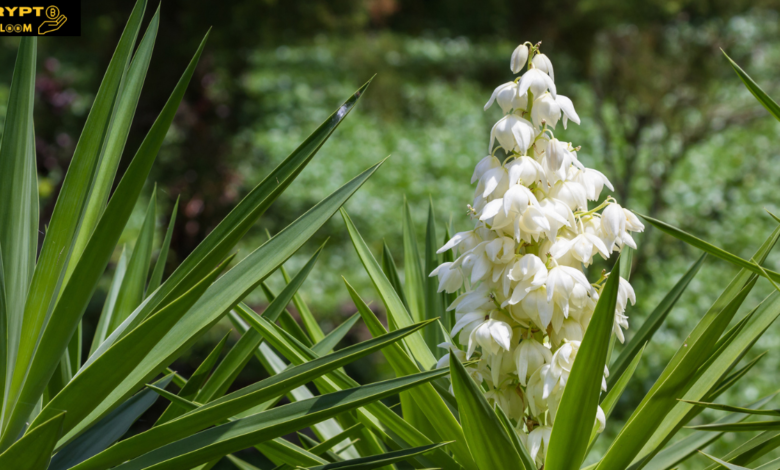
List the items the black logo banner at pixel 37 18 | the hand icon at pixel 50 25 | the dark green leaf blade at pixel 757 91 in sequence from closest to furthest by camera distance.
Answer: the dark green leaf blade at pixel 757 91 < the black logo banner at pixel 37 18 < the hand icon at pixel 50 25

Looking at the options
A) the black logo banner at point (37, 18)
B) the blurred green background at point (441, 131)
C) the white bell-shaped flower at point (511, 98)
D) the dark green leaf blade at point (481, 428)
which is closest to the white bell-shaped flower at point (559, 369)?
the dark green leaf blade at point (481, 428)

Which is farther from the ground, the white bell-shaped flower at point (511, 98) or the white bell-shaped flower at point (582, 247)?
the white bell-shaped flower at point (511, 98)

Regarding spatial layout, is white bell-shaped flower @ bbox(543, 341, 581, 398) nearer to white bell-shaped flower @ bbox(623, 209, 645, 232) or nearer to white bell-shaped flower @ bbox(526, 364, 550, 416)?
white bell-shaped flower @ bbox(526, 364, 550, 416)

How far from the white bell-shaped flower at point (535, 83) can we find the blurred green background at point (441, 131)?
7.18 feet

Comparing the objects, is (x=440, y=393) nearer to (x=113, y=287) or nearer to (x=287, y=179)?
(x=287, y=179)

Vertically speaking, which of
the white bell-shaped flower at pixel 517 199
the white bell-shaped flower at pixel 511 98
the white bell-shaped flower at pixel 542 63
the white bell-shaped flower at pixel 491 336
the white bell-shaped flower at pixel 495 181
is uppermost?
the white bell-shaped flower at pixel 542 63

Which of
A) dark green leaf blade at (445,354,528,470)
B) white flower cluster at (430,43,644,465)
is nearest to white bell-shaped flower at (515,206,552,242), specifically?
white flower cluster at (430,43,644,465)

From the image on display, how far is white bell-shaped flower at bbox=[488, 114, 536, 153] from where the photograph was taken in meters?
0.80

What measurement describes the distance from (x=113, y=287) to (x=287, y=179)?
2.74 ft

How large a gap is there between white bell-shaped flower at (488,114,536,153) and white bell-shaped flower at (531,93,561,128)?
2 centimetres

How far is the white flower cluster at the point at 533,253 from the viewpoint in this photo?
78 centimetres

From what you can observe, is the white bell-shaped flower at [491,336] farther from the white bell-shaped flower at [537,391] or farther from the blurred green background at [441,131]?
the blurred green background at [441,131]

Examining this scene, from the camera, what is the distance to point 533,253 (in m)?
0.86

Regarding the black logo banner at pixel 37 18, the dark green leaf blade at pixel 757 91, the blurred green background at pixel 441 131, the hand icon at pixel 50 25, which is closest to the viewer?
the dark green leaf blade at pixel 757 91
